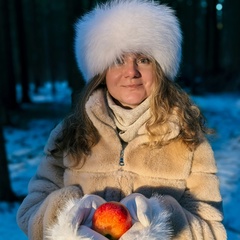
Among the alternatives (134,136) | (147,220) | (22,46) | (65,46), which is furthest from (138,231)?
(22,46)

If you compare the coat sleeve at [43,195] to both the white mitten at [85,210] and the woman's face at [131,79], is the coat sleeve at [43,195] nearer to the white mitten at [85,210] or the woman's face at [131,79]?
the white mitten at [85,210]

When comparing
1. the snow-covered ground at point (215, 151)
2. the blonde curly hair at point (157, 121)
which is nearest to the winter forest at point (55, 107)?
the snow-covered ground at point (215, 151)

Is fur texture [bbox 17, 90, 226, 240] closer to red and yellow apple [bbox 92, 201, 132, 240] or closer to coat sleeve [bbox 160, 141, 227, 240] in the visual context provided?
coat sleeve [bbox 160, 141, 227, 240]

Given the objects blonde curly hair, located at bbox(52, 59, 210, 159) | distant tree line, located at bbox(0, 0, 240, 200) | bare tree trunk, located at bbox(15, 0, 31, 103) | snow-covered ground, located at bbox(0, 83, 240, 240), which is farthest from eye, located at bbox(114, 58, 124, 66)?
bare tree trunk, located at bbox(15, 0, 31, 103)

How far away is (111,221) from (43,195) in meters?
0.75

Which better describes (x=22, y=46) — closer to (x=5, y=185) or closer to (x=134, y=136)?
(x=5, y=185)

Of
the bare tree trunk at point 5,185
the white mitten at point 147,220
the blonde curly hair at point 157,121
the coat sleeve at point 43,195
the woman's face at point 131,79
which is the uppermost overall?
the woman's face at point 131,79

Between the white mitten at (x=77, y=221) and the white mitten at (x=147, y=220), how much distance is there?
0.13 metres

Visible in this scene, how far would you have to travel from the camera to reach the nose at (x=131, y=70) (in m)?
2.15

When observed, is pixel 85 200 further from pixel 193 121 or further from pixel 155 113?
pixel 193 121

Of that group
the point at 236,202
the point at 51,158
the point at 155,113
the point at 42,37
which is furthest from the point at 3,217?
the point at 42,37

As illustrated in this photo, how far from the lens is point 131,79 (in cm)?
216

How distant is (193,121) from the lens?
222 centimetres

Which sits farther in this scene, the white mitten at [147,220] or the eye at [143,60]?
the eye at [143,60]
